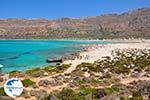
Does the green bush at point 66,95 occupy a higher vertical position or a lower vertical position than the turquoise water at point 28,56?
higher

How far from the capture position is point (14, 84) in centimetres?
1505

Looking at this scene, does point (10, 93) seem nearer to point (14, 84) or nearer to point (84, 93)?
point (14, 84)

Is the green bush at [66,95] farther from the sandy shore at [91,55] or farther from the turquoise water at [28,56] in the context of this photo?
the turquoise water at [28,56]

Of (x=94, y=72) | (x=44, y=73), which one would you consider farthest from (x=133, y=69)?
(x=44, y=73)

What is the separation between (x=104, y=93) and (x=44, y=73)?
1440 centimetres

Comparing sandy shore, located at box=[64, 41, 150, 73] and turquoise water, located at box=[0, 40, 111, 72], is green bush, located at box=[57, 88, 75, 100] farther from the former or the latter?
turquoise water, located at box=[0, 40, 111, 72]

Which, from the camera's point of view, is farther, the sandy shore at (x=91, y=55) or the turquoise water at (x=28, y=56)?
the turquoise water at (x=28, y=56)
